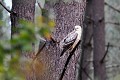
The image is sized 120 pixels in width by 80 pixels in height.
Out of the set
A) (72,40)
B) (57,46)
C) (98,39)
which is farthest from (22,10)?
(98,39)

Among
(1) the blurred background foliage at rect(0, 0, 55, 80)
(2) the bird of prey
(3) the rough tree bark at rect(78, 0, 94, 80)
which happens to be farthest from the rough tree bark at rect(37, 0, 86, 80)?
(3) the rough tree bark at rect(78, 0, 94, 80)

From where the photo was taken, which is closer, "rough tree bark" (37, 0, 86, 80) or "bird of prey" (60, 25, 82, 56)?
"bird of prey" (60, 25, 82, 56)

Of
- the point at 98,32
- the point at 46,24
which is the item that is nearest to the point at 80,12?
the point at 46,24

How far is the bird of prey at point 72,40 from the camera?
11.6ft

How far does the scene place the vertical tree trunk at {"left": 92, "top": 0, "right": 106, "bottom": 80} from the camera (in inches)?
332

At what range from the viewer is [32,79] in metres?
3.75

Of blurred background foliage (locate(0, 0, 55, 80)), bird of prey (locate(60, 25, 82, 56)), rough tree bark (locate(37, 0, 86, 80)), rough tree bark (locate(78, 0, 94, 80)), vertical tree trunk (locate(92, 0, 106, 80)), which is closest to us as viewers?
blurred background foliage (locate(0, 0, 55, 80))

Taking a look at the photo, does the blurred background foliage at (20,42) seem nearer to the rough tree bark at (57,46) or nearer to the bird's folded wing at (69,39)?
the bird's folded wing at (69,39)

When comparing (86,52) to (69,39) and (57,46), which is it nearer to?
(57,46)

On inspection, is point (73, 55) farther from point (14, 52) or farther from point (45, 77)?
point (14, 52)

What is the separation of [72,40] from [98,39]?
5.23 metres

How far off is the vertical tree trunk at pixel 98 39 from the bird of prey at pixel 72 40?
15.5ft

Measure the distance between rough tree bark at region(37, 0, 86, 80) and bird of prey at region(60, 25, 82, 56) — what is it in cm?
13

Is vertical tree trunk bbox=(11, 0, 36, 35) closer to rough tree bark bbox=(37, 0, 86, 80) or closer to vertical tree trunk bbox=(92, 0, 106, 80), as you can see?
rough tree bark bbox=(37, 0, 86, 80)
